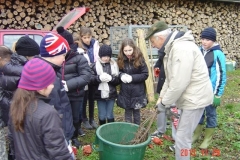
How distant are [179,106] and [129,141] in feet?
2.38

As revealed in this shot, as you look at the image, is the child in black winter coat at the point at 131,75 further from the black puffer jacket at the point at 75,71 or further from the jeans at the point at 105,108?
the black puffer jacket at the point at 75,71

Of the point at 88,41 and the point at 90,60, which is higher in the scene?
the point at 88,41

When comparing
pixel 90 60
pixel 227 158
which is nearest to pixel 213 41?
pixel 227 158

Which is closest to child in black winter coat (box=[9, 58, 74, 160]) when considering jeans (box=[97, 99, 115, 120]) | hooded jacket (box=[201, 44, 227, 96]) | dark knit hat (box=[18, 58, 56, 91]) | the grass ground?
dark knit hat (box=[18, 58, 56, 91])

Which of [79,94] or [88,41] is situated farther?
[88,41]

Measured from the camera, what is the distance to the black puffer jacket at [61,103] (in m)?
2.42

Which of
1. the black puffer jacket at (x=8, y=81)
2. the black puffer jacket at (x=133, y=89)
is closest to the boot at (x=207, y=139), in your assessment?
the black puffer jacket at (x=133, y=89)

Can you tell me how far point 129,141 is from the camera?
10.4ft

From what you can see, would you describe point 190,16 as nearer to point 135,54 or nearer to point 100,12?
point 100,12

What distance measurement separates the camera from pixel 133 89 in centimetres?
390

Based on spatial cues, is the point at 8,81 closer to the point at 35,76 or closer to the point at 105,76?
the point at 35,76

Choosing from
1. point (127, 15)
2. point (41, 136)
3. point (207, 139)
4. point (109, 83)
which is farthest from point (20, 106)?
point (127, 15)

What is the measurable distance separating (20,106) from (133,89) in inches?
89.5

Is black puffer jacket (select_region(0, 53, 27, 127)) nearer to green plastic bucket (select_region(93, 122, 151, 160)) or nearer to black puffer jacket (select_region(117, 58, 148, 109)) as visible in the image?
green plastic bucket (select_region(93, 122, 151, 160))
